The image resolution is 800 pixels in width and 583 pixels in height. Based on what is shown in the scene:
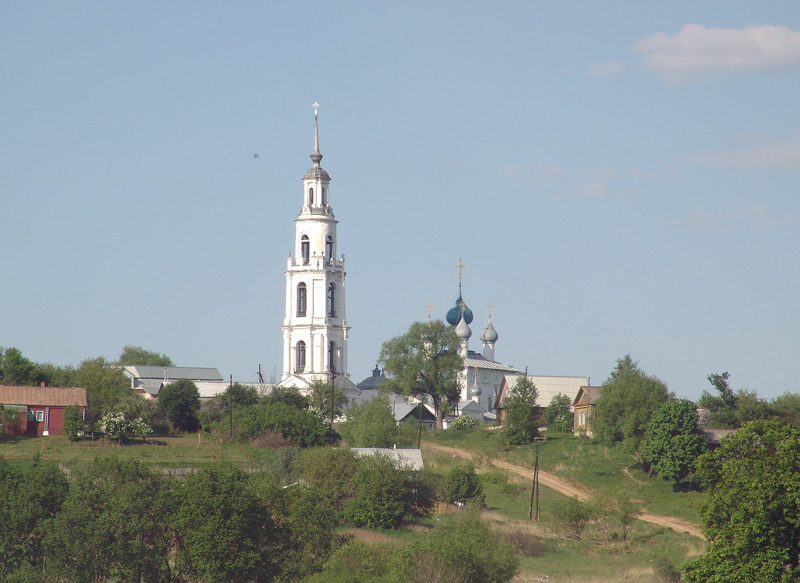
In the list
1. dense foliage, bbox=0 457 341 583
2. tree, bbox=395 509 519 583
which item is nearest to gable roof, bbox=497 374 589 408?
tree, bbox=395 509 519 583

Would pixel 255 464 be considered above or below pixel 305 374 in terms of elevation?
below

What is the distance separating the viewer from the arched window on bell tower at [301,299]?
9112cm

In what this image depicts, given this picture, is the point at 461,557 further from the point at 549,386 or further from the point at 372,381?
the point at 372,381

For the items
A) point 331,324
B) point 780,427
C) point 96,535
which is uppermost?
point 331,324

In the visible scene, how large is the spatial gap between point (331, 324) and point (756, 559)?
64.6 m

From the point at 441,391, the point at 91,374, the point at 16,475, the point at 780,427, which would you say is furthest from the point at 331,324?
the point at 780,427

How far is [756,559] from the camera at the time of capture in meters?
27.3

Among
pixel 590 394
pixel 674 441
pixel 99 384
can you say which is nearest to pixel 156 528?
pixel 674 441

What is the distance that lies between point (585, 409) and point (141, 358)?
241 ft

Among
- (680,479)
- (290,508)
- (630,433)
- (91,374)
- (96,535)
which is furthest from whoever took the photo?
(91,374)

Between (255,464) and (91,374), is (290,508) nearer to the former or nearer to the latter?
(255,464)

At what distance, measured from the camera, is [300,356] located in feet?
298

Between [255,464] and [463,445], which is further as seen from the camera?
[463,445]

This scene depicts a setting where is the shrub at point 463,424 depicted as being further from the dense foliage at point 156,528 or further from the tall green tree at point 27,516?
the tall green tree at point 27,516
